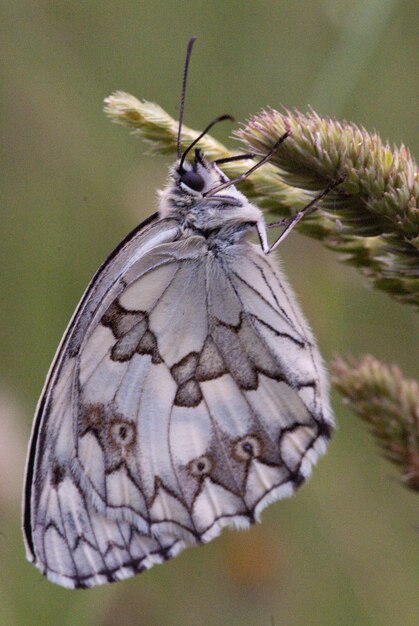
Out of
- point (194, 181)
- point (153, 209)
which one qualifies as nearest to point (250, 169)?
point (194, 181)

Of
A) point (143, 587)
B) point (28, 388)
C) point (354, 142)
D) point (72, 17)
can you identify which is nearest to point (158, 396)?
point (354, 142)

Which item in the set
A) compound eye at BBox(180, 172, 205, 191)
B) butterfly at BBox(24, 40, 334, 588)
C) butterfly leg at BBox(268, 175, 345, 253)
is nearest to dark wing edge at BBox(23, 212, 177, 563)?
butterfly at BBox(24, 40, 334, 588)

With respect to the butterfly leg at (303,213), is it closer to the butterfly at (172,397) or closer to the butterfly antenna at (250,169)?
the butterfly at (172,397)

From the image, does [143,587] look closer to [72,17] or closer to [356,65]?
[356,65]

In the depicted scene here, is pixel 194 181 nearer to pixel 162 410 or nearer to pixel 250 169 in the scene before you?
pixel 250 169

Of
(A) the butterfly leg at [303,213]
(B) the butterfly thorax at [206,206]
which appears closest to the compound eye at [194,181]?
(B) the butterfly thorax at [206,206]

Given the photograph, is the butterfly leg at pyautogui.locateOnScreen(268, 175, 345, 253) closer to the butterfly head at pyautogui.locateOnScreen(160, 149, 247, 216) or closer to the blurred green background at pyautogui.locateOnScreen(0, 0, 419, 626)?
the butterfly head at pyautogui.locateOnScreen(160, 149, 247, 216)
